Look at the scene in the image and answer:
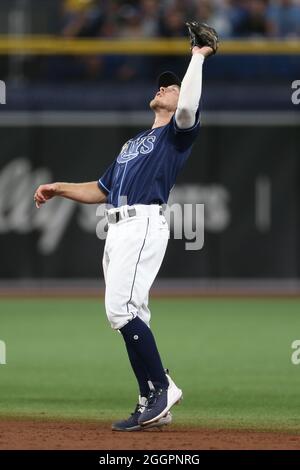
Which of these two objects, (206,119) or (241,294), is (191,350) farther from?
(206,119)

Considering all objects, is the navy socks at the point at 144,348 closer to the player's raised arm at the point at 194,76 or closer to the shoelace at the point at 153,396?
the shoelace at the point at 153,396

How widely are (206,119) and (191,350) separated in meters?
7.28

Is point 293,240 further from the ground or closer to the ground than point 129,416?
further from the ground

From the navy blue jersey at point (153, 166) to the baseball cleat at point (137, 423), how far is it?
1.19 metres

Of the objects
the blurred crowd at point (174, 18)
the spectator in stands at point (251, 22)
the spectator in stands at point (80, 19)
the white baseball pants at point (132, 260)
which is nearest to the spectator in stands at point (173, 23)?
the blurred crowd at point (174, 18)

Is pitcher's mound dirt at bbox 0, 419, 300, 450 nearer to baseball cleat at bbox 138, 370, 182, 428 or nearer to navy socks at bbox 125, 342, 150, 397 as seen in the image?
baseball cleat at bbox 138, 370, 182, 428

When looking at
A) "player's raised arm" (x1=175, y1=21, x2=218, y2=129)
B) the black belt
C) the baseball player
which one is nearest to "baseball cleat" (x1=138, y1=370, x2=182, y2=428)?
the baseball player

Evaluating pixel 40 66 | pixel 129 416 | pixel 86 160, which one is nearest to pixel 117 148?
pixel 86 160

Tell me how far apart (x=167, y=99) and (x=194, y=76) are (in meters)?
0.48

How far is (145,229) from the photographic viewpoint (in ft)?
22.4

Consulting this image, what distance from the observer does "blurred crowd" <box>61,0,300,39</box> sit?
1809cm

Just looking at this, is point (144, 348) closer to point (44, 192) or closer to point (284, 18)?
point (44, 192)

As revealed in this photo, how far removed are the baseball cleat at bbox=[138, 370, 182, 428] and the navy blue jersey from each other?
43.5 inches

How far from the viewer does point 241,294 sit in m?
17.3
